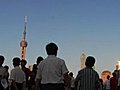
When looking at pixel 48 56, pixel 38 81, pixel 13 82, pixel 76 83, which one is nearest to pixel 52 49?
pixel 48 56

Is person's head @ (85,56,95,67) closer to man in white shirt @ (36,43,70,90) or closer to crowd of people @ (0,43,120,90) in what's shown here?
crowd of people @ (0,43,120,90)

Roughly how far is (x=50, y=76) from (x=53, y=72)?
10 cm

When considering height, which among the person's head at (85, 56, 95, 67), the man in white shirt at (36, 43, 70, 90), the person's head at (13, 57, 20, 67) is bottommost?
the man in white shirt at (36, 43, 70, 90)

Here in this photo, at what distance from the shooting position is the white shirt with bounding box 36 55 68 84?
25.6 ft

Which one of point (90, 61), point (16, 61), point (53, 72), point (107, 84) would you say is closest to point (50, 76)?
point (53, 72)

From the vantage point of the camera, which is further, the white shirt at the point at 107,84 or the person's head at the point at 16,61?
the white shirt at the point at 107,84

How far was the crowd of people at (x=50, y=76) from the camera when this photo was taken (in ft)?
25.6

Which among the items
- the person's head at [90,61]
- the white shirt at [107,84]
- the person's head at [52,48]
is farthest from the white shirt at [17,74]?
the white shirt at [107,84]

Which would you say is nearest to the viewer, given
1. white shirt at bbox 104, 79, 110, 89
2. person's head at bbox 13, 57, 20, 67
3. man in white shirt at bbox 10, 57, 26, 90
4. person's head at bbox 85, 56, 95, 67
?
person's head at bbox 85, 56, 95, 67

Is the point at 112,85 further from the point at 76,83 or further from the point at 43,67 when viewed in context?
the point at 43,67

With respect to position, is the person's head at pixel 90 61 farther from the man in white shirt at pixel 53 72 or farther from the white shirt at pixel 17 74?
the white shirt at pixel 17 74

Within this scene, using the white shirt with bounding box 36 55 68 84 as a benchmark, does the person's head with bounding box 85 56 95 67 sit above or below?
above

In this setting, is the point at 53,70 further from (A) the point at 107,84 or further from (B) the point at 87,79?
(A) the point at 107,84

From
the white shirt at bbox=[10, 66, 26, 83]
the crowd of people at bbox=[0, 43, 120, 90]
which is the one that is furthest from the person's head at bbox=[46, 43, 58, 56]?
the white shirt at bbox=[10, 66, 26, 83]
